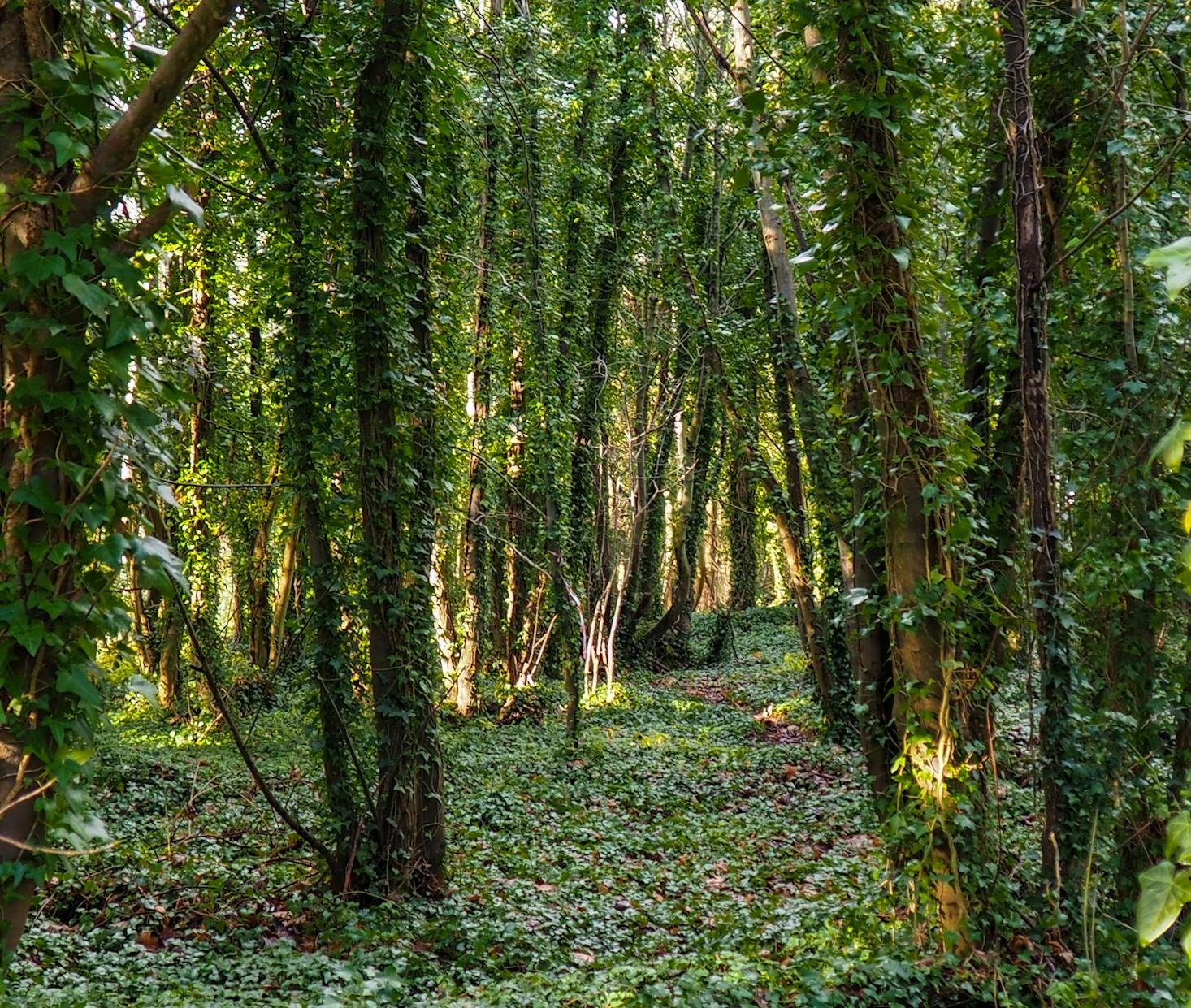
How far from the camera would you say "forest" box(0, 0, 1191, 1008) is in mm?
2969

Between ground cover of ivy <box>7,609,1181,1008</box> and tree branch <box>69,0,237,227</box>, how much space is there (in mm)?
2238

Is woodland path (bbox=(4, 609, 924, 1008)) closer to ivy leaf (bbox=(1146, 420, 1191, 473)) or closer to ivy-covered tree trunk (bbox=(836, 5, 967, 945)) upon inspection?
ivy-covered tree trunk (bbox=(836, 5, 967, 945))

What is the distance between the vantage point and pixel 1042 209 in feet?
21.5

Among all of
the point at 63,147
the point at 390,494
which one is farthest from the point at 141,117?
the point at 390,494

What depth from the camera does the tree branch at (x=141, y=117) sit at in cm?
286

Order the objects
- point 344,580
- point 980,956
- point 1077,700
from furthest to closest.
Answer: point 344,580 < point 1077,700 < point 980,956

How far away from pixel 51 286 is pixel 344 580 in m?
4.36

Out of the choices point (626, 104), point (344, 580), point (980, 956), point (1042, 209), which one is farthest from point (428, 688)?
point (626, 104)

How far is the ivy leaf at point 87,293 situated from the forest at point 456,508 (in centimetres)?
1

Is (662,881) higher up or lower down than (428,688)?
lower down

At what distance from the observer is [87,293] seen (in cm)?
286

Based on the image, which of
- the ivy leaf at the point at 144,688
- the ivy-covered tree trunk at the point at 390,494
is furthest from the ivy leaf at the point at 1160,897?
the ivy-covered tree trunk at the point at 390,494

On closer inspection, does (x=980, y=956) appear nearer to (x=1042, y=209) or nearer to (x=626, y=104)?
(x=1042, y=209)

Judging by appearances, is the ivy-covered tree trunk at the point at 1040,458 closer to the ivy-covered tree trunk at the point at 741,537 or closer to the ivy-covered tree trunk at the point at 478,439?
the ivy-covered tree trunk at the point at 478,439
